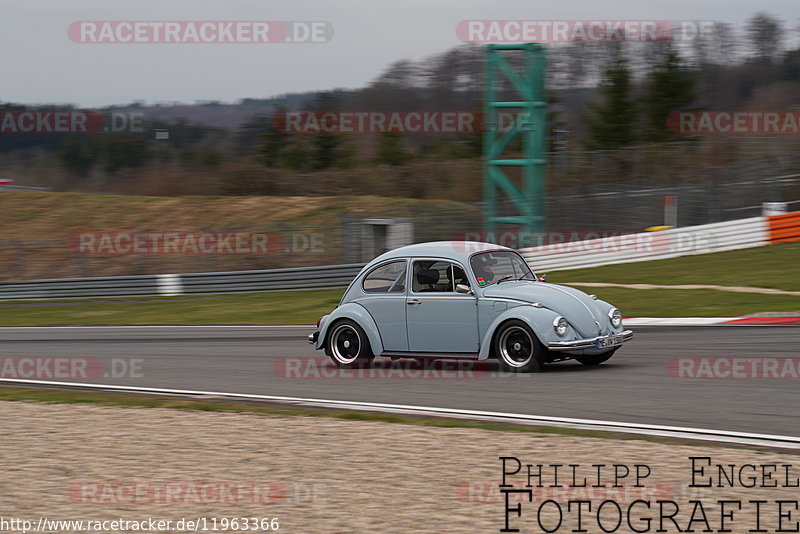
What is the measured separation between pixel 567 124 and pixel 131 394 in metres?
58.1

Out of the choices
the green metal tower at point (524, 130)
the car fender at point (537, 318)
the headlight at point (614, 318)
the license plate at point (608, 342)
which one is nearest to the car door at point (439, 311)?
the car fender at point (537, 318)

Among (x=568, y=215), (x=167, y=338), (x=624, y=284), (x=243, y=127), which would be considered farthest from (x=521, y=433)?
(x=243, y=127)

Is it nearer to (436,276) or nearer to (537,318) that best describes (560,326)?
(537,318)

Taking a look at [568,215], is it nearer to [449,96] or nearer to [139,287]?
[139,287]

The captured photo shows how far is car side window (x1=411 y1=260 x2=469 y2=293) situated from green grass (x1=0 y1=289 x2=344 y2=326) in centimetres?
852

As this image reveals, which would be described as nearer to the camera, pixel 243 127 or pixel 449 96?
pixel 449 96

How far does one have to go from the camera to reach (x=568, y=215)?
3061cm

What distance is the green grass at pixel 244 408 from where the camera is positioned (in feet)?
25.0

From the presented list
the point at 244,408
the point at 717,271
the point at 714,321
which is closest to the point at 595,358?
the point at 244,408

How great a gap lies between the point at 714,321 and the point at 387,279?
6.71m

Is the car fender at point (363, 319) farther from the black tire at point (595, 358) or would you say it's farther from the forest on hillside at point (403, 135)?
the forest on hillside at point (403, 135)

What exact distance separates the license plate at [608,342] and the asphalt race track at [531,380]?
0.31 meters

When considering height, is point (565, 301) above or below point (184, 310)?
above

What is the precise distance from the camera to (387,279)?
11.6m
